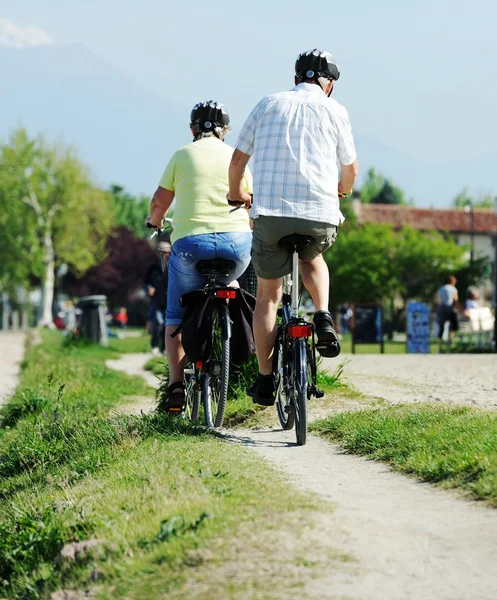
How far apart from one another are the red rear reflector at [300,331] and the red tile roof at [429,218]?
10964 centimetres

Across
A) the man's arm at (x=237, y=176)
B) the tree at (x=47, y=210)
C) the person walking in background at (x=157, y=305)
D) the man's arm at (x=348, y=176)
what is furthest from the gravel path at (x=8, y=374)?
the tree at (x=47, y=210)

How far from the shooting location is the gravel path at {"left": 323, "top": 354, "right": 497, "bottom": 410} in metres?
9.06

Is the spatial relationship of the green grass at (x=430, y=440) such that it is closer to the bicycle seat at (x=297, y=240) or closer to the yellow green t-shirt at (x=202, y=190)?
the bicycle seat at (x=297, y=240)

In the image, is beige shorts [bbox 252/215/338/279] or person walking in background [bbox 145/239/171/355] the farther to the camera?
person walking in background [bbox 145/239/171/355]

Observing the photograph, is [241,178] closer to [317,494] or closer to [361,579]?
[317,494]

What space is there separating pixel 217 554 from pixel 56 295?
97256mm

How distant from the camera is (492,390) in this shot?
978 cm

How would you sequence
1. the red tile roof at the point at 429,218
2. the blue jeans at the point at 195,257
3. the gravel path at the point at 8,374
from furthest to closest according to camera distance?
the red tile roof at the point at 429,218 < the gravel path at the point at 8,374 < the blue jeans at the point at 195,257

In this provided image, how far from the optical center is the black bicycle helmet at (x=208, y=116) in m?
7.84

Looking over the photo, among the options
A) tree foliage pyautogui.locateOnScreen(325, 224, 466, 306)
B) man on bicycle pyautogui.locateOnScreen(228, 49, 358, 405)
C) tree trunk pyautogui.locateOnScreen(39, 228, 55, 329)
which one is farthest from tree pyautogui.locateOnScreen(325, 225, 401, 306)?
man on bicycle pyautogui.locateOnScreen(228, 49, 358, 405)

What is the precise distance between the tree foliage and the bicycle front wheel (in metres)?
65.5

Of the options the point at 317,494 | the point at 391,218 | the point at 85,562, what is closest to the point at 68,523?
the point at 85,562

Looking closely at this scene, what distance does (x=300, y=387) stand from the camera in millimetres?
6473

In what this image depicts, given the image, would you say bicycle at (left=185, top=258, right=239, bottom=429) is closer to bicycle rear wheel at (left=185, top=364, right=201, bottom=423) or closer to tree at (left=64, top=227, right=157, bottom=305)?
bicycle rear wheel at (left=185, top=364, right=201, bottom=423)
